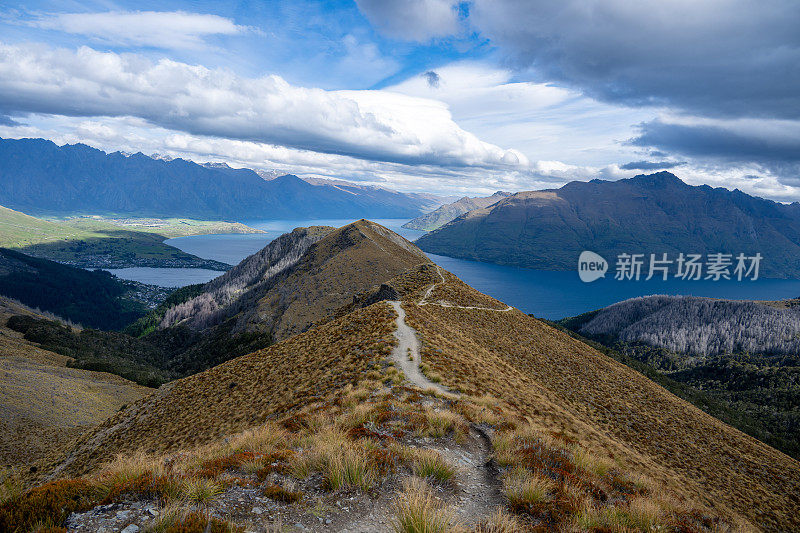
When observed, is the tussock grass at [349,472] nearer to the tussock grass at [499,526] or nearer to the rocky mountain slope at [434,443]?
the rocky mountain slope at [434,443]

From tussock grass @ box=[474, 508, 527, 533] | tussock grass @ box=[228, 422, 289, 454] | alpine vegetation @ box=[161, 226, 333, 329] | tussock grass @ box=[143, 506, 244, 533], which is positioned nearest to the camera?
tussock grass @ box=[143, 506, 244, 533]

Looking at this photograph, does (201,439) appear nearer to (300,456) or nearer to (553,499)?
(300,456)

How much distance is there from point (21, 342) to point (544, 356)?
8888 cm

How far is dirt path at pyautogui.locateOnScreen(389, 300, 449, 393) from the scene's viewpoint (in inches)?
798

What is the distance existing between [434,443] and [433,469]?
293cm

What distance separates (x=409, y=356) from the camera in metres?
23.6

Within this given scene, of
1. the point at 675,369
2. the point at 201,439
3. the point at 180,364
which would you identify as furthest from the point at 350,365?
the point at 675,369

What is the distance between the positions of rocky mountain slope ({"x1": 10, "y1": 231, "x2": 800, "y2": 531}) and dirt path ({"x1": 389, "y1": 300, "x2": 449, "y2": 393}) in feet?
1.47

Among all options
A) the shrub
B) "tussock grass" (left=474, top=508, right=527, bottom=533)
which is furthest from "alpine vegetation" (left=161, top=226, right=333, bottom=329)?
"tussock grass" (left=474, top=508, right=527, bottom=533)

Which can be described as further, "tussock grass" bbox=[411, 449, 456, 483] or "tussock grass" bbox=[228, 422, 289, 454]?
"tussock grass" bbox=[228, 422, 289, 454]

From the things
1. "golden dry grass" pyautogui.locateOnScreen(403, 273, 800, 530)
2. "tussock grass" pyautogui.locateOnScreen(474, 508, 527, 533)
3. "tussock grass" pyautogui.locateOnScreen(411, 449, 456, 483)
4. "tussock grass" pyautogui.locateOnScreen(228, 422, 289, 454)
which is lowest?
"golden dry grass" pyautogui.locateOnScreen(403, 273, 800, 530)

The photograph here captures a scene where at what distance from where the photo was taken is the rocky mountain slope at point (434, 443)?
8.64 meters

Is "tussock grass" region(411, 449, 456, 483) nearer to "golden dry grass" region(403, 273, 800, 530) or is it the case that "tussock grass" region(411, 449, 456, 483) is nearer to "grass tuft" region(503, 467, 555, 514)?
"grass tuft" region(503, 467, 555, 514)

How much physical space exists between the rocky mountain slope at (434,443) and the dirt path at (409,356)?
447mm
